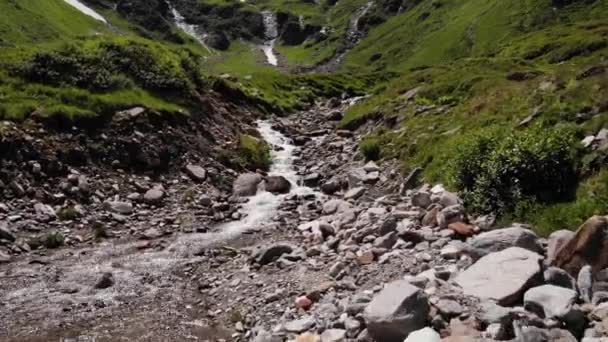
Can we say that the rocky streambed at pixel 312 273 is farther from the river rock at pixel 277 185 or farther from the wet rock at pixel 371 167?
the river rock at pixel 277 185

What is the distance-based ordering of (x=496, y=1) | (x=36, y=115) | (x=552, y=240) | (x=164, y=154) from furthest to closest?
1. (x=496, y=1)
2. (x=164, y=154)
3. (x=36, y=115)
4. (x=552, y=240)

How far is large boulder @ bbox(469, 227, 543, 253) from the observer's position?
13406mm

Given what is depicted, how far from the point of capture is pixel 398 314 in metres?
10.9

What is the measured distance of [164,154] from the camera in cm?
3381

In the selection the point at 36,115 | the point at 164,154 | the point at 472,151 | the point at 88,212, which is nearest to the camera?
the point at 472,151

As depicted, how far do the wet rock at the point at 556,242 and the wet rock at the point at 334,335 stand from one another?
5.04 metres

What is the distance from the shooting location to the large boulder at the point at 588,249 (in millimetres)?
11703

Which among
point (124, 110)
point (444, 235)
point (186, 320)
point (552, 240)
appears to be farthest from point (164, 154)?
point (552, 240)

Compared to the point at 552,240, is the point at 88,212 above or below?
below

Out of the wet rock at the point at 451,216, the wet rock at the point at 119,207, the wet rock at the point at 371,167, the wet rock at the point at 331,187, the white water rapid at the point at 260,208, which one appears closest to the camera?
the wet rock at the point at 451,216

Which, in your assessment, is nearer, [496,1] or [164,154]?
[164,154]

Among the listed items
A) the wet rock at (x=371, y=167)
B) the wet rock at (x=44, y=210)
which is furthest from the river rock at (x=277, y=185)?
the wet rock at (x=44, y=210)

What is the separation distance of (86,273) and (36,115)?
1391 cm

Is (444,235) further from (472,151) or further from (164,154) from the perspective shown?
(164,154)
